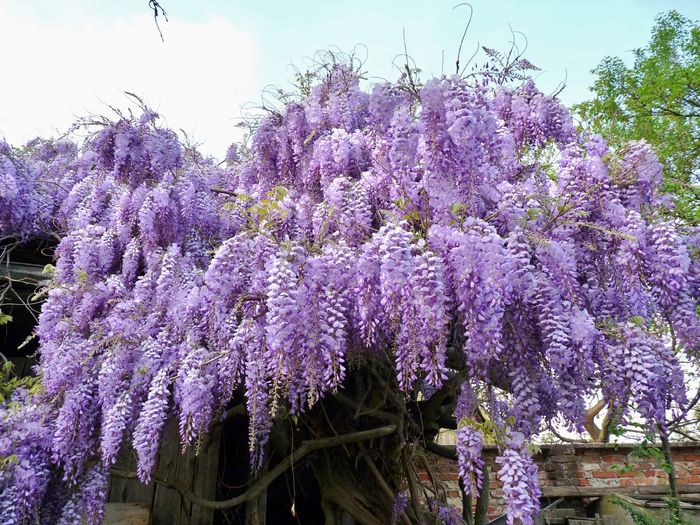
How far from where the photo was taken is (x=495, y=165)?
3.65 meters

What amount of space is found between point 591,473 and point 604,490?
1.09ft

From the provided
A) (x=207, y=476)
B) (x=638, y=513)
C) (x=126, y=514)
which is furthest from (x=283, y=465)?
(x=638, y=513)

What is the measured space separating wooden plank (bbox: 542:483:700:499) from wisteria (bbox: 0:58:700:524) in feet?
8.56

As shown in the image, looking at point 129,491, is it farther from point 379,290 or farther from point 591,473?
point 591,473

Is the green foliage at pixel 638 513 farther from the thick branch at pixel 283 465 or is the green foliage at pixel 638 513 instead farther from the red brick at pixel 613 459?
the thick branch at pixel 283 465

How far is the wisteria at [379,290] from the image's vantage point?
2844 mm

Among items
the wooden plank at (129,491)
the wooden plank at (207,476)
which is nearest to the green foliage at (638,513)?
the wooden plank at (207,476)

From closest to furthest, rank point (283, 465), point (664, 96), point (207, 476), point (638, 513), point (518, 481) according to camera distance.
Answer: point (518, 481)
point (283, 465)
point (207, 476)
point (638, 513)
point (664, 96)

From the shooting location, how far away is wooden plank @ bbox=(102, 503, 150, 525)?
421cm

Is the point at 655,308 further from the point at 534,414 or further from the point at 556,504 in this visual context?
the point at 556,504

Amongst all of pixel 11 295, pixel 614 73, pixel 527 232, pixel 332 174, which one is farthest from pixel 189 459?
pixel 614 73

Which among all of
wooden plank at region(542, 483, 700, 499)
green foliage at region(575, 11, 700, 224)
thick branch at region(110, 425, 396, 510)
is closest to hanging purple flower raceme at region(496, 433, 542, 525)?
thick branch at region(110, 425, 396, 510)

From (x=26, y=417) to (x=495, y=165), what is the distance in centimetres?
321

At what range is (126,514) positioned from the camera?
431 cm
